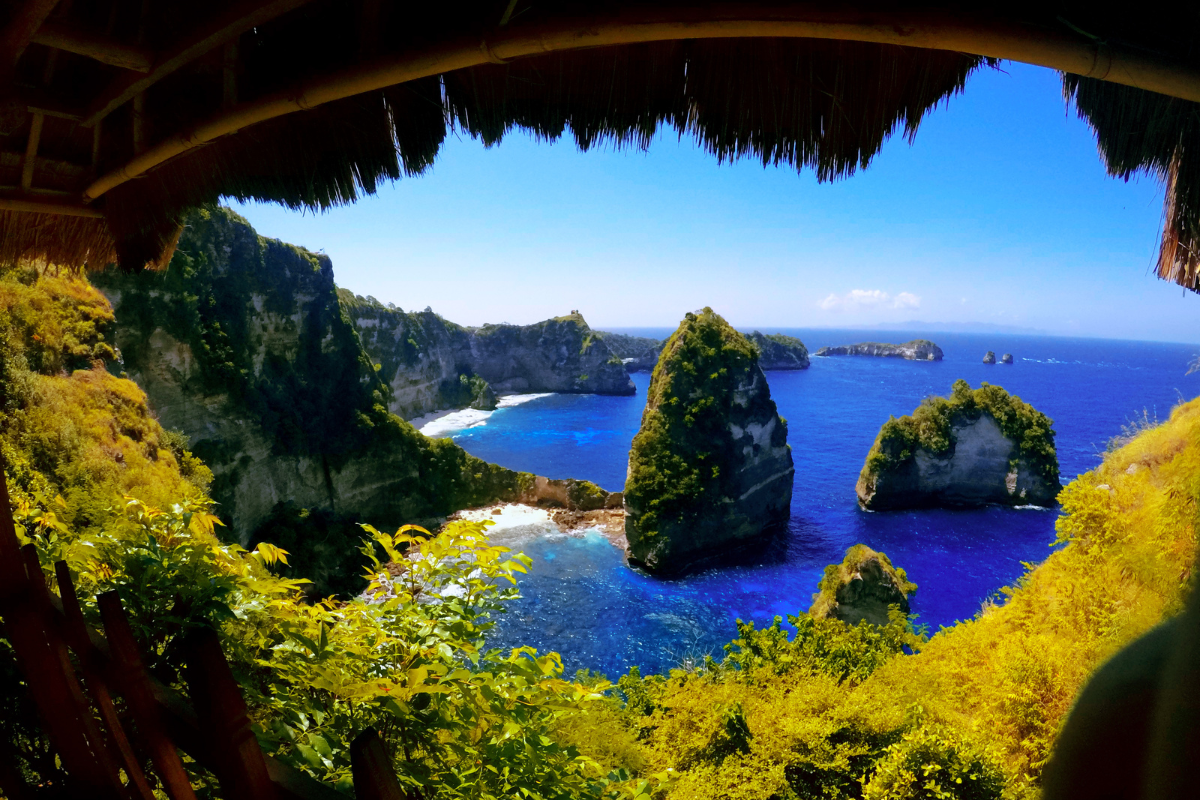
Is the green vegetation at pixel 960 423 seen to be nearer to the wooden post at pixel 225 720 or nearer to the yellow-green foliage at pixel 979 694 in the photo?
the yellow-green foliage at pixel 979 694

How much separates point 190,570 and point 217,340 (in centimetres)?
2940

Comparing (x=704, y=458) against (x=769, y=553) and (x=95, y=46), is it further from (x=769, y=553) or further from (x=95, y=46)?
(x=95, y=46)

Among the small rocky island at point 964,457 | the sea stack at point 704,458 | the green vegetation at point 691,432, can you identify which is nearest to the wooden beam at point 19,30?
the sea stack at point 704,458

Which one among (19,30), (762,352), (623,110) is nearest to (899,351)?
(762,352)

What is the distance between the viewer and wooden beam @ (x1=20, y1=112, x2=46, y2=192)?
2457 millimetres

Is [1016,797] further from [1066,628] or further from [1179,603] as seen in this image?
[1179,603]

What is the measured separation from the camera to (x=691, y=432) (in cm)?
3027

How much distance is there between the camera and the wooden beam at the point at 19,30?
147 centimetres

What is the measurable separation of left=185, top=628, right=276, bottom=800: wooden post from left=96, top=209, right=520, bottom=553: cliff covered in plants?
1032 inches

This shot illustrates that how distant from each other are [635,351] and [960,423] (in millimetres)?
80274

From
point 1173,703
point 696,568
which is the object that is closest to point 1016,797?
point 1173,703

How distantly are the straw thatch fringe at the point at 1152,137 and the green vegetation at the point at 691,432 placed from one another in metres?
27.3

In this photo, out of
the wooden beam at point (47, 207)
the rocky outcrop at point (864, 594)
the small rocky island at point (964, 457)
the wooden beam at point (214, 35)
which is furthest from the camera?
the small rocky island at point (964, 457)

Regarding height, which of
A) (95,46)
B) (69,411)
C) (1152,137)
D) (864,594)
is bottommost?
(864,594)
